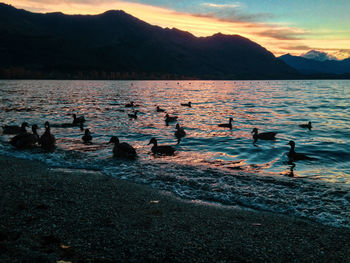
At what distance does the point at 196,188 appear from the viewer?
32.4 ft

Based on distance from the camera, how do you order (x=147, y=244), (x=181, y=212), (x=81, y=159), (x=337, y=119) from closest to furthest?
(x=147, y=244) < (x=181, y=212) < (x=81, y=159) < (x=337, y=119)

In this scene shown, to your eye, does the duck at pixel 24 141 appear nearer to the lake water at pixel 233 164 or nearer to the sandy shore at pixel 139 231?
the lake water at pixel 233 164

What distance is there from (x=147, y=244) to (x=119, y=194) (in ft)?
10.6

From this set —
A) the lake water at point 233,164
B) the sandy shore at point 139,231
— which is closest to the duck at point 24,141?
the lake water at point 233,164

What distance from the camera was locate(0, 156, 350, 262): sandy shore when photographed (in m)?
5.32

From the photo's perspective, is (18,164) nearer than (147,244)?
No

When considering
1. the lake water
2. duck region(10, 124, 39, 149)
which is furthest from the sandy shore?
duck region(10, 124, 39, 149)

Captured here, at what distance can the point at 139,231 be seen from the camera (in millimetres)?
6211

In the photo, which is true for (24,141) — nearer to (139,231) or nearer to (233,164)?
(233,164)

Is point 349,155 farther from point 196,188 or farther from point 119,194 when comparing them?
point 119,194

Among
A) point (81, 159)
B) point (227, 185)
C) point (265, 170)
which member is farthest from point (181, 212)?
point (81, 159)

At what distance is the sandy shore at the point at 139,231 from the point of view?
17.4 feet

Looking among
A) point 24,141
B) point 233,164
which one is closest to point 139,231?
point 233,164

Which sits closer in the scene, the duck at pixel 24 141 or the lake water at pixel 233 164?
the lake water at pixel 233 164
